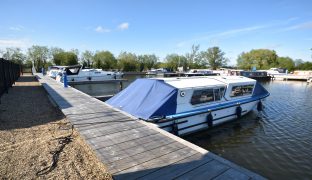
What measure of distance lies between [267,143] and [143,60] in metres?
82.8

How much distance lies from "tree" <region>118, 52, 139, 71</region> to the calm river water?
68052 millimetres

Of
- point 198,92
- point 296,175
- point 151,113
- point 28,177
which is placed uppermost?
point 198,92

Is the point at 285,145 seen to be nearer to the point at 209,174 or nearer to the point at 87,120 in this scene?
the point at 209,174

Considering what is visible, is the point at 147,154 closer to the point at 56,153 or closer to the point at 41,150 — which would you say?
the point at 56,153

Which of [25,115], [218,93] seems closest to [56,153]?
[25,115]

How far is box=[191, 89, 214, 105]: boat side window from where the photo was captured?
9913mm

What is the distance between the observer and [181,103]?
9.27 meters

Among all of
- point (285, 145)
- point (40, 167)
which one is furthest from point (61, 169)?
point (285, 145)

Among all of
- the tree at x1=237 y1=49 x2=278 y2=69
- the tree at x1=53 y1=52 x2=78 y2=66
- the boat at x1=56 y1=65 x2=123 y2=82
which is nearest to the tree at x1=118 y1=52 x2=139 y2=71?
the tree at x1=53 y1=52 x2=78 y2=66

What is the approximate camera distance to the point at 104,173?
4.53 meters

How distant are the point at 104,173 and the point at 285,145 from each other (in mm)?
8466

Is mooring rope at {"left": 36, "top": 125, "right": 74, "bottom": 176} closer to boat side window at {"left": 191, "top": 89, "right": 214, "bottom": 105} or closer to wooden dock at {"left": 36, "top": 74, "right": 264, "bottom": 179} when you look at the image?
wooden dock at {"left": 36, "top": 74, "right": 264, "bottom": 179}

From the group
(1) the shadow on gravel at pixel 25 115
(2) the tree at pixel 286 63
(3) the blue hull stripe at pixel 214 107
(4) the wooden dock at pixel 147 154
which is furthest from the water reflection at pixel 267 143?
(2) the tree at pixel 286 63

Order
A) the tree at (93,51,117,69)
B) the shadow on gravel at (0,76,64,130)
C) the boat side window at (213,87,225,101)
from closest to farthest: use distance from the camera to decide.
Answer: the shadow on gravel at (0,76,64,130), the boat side window at (213,87,225,101), the tree at (93,51,117,69)
